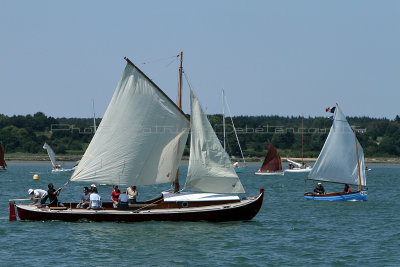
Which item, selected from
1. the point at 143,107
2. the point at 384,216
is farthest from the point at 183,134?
the point at 384,216

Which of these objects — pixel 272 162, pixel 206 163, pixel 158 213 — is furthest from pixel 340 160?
pixel 272 162

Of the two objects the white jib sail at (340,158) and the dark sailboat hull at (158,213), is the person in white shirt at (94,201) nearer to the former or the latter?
the dark sailboat hull at (158,213)

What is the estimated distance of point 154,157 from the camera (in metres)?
42.6

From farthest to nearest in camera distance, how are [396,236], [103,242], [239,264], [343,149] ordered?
[343,149]
[396,236]
[103,242]
[239,264]

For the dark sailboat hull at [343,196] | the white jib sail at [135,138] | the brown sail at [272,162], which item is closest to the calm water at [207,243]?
the white jib sail at [135,138]

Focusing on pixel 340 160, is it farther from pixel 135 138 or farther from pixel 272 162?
pixel 272 162

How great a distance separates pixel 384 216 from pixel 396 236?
1060cm

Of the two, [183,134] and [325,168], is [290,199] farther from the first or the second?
[183,134]

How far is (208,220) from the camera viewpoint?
4119cm

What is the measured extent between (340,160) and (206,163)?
23627 millimetres

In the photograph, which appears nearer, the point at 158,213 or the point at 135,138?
the point at 158,213

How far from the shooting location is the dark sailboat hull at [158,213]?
133 ft

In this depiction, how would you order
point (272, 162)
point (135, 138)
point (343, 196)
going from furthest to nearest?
point (272, 162)
point (343, 196)
point (135, 138)

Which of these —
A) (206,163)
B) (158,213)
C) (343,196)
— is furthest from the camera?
(343,196)
